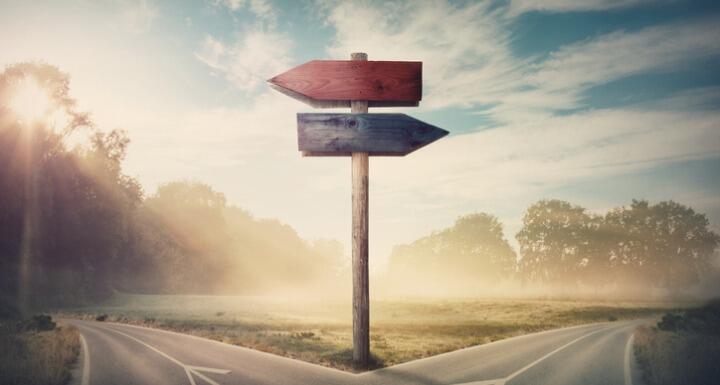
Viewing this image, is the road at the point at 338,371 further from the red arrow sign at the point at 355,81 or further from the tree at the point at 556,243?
the tree at the point at 556,243

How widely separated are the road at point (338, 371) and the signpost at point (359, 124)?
60.7 inches

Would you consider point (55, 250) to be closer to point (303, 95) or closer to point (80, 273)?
point (80, 273)

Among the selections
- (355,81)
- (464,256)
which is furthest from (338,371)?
(464,256)

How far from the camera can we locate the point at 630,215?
59.2 m

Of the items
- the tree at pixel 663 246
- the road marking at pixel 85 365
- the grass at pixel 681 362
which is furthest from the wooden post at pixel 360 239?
the tree at pixel 663 246

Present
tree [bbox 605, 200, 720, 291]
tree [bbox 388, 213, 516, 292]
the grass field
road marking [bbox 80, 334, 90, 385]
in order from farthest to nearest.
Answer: tree [bbox 388, 213, 516, 292]
tree [bbox 605, 200, 720, 291]
the grass field
road marking [bbox 80, 334, 90, 385]

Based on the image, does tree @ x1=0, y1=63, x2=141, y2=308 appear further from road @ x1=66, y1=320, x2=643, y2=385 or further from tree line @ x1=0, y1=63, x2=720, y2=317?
road @ x1=66, y1=320, x2=643, y2=385

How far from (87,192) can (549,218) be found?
214 feet

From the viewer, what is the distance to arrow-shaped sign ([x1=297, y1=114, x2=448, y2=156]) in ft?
31.2

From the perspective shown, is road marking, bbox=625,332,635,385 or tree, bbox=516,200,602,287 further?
tree, bbox=516,200,602,287

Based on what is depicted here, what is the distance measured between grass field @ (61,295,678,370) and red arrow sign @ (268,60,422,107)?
22.5 ft

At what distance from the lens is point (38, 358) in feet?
35.2

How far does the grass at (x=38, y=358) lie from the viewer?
30.3 feet

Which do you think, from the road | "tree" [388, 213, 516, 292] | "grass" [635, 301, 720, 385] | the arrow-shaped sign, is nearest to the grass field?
the road
